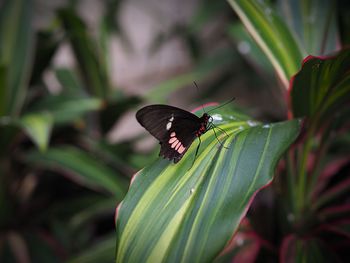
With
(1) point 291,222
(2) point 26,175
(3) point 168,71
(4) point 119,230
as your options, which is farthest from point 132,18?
(4) point 119,230

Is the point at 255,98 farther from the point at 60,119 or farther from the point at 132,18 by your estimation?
the point at 60,119

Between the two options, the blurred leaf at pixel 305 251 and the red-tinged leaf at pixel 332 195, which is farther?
the red-tinged leaf at pixel 332 195

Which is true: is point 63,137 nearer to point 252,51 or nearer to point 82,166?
point 82,166

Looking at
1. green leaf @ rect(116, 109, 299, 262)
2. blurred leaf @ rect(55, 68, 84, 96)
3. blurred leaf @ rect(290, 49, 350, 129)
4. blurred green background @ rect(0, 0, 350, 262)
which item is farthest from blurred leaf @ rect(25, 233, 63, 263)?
blurred leaf @ rect(290, 49, 350, 129)

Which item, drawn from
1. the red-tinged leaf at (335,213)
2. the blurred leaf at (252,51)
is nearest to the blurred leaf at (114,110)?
the blurred leaf at (252,51)

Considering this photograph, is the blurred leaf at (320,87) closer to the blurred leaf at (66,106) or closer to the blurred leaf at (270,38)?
the blurred leaf at (270,38)

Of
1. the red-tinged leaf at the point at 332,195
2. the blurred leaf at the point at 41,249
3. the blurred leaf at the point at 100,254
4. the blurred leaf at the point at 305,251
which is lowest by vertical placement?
the red-tinged leaf at the point at 332,195

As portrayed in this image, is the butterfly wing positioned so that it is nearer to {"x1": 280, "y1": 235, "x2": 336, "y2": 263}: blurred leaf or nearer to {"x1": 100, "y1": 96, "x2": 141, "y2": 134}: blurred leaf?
{"x1": 280, "y1": 235, "x2": 336, "y2": 263}: blurred leaf
